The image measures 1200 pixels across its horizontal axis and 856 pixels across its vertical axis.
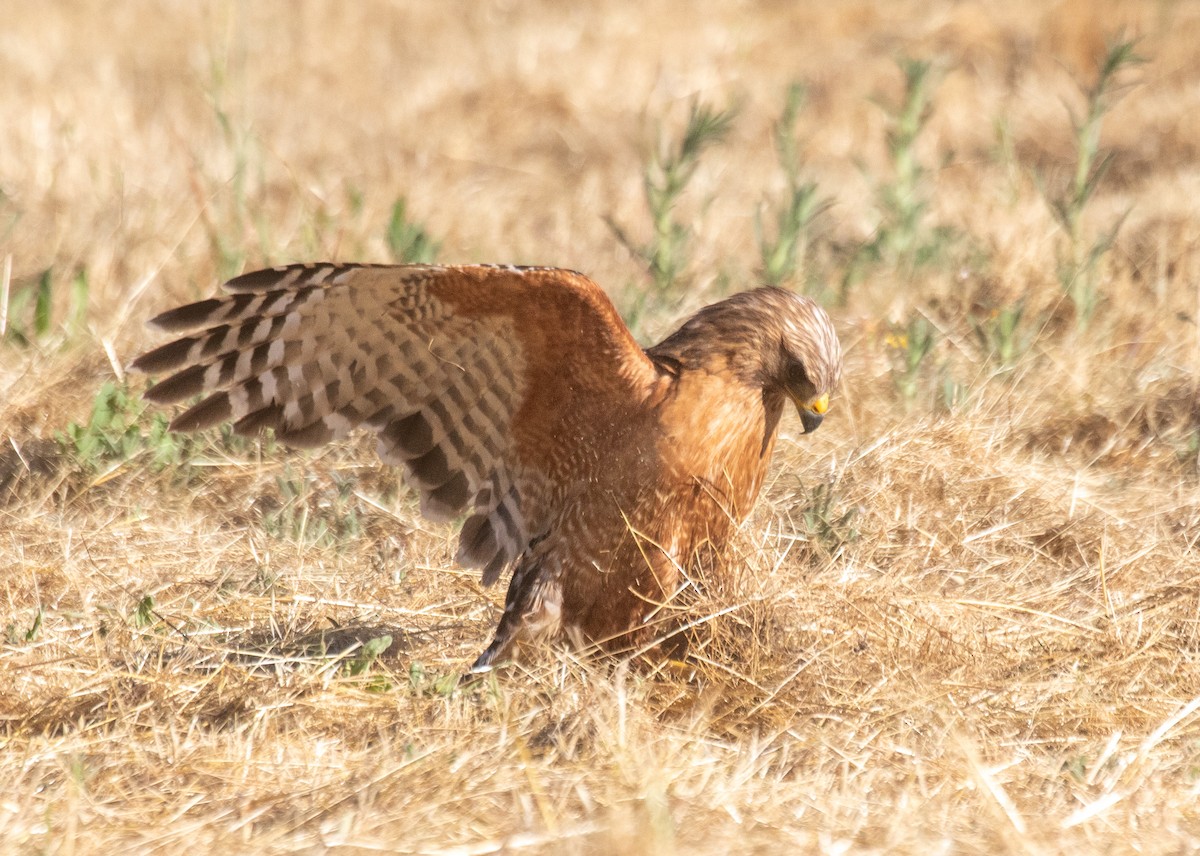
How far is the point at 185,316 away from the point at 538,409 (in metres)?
0.74

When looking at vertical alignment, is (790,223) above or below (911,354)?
above

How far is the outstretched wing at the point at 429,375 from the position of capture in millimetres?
3254

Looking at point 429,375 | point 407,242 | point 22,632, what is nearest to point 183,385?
point 429,375

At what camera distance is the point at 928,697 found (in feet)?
10.4

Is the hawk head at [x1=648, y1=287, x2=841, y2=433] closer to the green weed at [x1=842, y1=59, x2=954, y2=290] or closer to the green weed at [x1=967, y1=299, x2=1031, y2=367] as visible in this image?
the green weed at [x1=967, y1=299, x2=1031, y2=367]

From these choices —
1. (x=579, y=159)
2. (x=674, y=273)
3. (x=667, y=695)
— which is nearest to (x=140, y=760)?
(x=667, y=695)

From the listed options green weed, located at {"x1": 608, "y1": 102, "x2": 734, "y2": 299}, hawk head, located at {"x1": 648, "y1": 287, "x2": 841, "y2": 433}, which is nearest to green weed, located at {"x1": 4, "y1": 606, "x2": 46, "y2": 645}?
hawk head, located at {"x1": 648, "y1": 287, "x2": 841, "y2": 433}

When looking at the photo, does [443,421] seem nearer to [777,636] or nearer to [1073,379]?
[777,636]

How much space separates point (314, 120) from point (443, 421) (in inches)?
191

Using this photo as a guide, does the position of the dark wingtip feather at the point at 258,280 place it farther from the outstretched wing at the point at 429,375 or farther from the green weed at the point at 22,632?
the green weed at the point at 22,632

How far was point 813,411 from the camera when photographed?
342cm

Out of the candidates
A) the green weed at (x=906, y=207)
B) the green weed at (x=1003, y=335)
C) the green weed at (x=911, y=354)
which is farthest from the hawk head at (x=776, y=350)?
the green weed at (x=906, y=207)

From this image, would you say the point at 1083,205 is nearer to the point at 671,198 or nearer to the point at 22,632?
the point at 671,198

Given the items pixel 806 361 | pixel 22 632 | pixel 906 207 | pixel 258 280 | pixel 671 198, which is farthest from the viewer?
pixel 906 207
